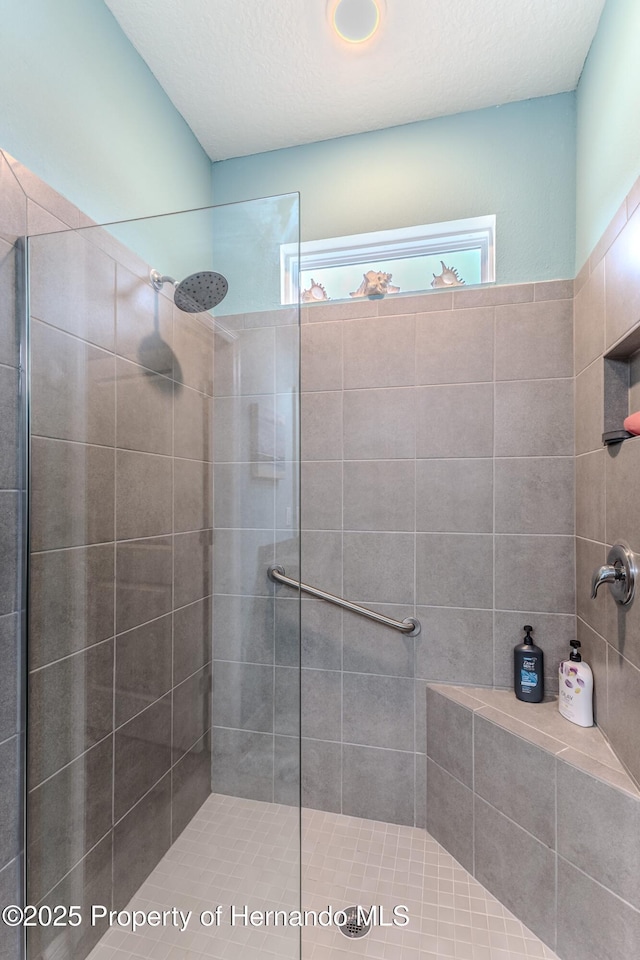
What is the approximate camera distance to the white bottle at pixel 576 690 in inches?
55.8

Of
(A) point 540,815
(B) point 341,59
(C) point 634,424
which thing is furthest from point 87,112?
(A) point 540,815

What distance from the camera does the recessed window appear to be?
1.76 metres

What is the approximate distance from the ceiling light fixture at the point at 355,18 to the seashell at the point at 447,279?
29.8 inches

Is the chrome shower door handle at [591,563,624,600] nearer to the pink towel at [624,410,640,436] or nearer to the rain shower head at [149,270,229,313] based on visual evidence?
the pink towel at [624,410,640,436]

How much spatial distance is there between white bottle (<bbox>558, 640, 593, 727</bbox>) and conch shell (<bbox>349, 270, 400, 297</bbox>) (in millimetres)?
1432

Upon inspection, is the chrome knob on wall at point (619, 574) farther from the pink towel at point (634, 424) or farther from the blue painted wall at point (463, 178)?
the blue painted wall at point (463, 178)

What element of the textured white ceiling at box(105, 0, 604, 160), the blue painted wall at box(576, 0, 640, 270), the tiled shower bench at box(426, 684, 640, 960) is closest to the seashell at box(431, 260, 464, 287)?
the blue painted wall at box(576, 0, 640, 270)

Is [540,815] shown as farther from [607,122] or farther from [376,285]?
[607,122]

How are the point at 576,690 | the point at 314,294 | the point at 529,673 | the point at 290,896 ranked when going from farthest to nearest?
the point at 314,294 → the point at 529,673 → the point at 576,690 → the point at 290,896

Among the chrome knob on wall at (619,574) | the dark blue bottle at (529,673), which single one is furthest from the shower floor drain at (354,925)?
the chrome knob on wall at (619,574)

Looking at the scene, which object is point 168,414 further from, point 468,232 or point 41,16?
point 468,232

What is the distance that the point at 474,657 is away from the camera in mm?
1658

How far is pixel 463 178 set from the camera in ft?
5.71

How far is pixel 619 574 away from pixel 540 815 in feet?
2.38
